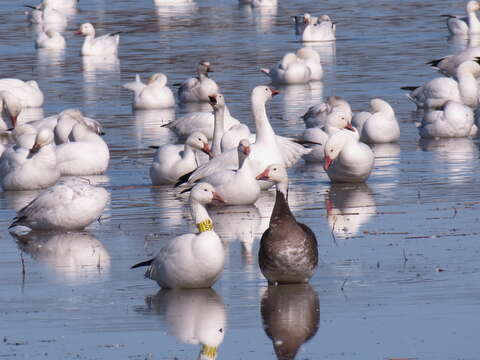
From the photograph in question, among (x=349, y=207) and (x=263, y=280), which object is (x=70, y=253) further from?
(x=349, y=207)

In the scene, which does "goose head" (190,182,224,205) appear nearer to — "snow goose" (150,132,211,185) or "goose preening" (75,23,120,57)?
"snow goose" (150,132,211,185)

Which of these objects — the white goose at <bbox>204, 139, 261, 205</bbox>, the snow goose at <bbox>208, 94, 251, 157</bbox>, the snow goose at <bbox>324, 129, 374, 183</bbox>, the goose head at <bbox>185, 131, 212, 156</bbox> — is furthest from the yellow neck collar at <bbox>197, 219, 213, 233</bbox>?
the snow goose at <bbox>208, 94, 251, 157</bbox>

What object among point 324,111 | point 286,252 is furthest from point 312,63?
point 286,252

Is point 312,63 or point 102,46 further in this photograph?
point 102,46

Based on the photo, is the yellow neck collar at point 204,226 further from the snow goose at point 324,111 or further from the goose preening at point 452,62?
the goose preening at point 452,62

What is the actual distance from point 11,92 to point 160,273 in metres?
14.8

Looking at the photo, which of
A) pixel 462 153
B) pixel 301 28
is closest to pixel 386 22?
pixel 301 28

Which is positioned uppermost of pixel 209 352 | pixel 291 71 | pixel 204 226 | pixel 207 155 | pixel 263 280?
pixel 204 226

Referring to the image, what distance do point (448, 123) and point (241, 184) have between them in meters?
5.87

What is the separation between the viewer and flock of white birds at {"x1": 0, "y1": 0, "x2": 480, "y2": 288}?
9.46m

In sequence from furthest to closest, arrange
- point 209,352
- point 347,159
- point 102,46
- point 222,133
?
1. point 102,46
2. point 222,133
3. point 347,159
4. point 209,352

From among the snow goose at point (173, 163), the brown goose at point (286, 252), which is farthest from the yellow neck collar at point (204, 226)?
the snow goose at point (173, 163)

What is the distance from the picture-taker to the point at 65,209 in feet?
39.3

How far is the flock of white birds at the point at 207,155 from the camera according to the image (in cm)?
946
